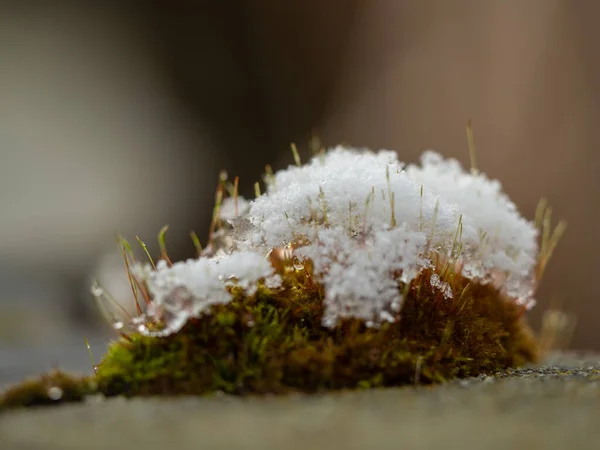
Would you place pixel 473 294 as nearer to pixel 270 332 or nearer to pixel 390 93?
pixel 270 332

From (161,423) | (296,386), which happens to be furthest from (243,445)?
(296,386)

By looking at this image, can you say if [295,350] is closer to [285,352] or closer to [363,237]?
[285,352]

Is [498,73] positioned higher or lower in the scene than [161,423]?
higher

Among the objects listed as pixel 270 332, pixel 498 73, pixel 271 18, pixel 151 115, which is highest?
pixel 271 18

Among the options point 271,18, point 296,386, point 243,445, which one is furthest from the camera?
point 271,18

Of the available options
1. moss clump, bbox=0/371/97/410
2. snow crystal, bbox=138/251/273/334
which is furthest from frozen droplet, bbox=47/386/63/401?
snow crystal, bbox=138/251/273/334

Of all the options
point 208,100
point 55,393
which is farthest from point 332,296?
point 208,100

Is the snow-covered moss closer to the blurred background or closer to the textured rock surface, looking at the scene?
the textured rock surface
